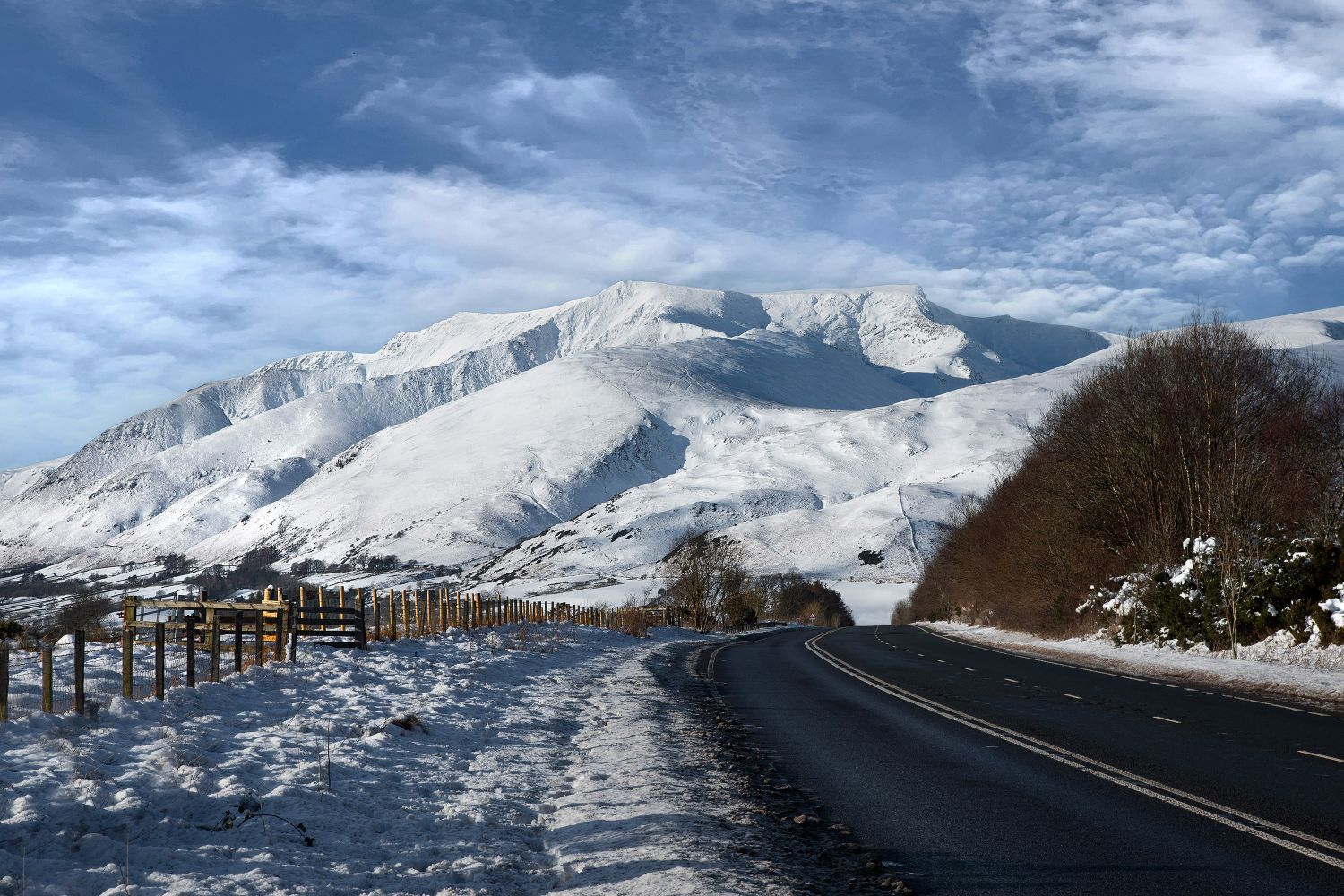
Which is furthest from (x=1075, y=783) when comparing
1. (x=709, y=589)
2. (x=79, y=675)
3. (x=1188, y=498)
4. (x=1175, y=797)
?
(x=709, y=589)

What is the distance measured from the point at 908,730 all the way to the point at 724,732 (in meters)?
2.71

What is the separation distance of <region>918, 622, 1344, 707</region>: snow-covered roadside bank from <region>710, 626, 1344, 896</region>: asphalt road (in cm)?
153

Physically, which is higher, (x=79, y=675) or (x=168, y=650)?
(x=79, y=675)

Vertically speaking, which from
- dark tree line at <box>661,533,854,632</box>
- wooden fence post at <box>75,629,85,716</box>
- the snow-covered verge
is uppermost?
wooden fence post at <box>75,629,85,716</box>

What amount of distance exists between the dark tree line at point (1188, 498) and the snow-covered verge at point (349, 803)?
2183cm

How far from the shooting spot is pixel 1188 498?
3816 centimetres

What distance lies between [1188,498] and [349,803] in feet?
117

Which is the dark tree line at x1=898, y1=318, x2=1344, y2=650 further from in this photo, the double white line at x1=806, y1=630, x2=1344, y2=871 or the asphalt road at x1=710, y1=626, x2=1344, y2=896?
the double white line at x1=806, y1=630, x2=1344, y2=871

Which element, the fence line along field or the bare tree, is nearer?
the fence line along field

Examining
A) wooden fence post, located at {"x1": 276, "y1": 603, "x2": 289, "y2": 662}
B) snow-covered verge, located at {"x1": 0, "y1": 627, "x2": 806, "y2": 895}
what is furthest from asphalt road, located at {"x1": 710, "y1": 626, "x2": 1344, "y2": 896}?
wooden fence post, located at {"x1": 276, "y1": 603, "x2": 289, "y2": 662}

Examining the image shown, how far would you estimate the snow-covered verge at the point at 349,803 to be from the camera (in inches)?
290

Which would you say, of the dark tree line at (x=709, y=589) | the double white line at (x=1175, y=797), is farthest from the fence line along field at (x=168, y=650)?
the dark tree line at (x=709, y=589)

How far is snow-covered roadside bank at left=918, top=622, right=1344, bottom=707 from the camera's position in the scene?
67.9 ft

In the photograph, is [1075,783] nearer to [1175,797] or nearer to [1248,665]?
[1175,797]
